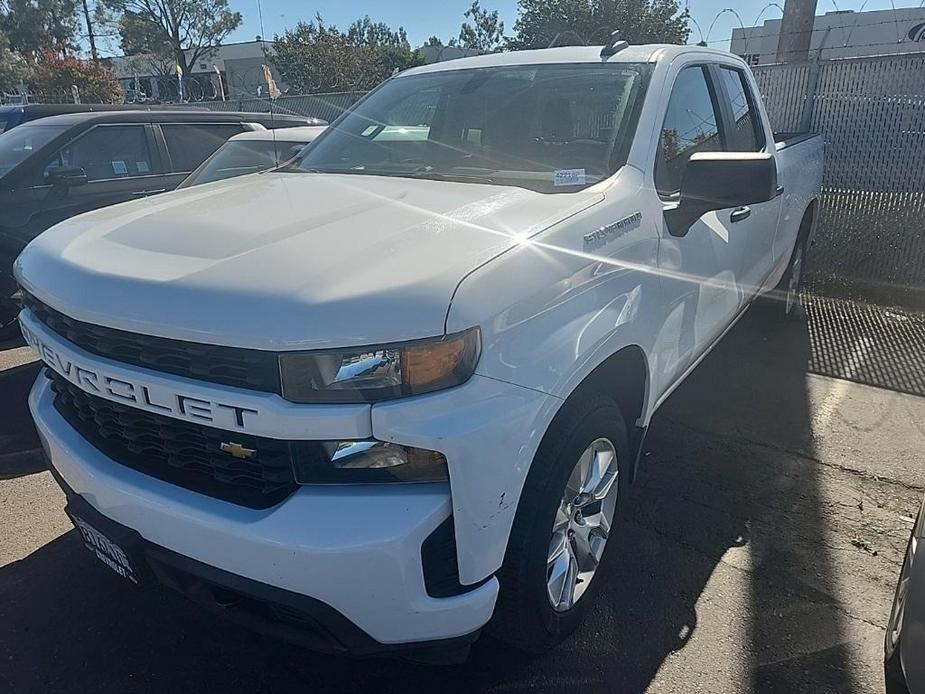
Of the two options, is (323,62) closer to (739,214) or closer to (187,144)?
(187,144)

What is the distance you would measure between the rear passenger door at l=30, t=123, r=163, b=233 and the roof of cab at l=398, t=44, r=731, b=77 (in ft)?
11.8

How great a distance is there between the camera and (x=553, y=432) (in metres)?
2.07

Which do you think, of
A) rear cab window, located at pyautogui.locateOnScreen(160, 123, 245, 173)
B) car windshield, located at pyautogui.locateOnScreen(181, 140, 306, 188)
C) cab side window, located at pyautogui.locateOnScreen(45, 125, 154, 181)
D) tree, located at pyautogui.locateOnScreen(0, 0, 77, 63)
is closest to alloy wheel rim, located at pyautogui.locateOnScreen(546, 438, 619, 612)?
car windshield, located at pyautogui.locateOnScreen(181, 140, 306, 188)

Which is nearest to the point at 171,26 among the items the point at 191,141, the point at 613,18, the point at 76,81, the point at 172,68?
the point at 172,68

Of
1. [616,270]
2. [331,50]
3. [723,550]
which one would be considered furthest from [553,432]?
[331,50]

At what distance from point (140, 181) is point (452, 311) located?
5.65 meters

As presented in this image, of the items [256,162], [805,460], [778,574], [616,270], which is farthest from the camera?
[256,162]

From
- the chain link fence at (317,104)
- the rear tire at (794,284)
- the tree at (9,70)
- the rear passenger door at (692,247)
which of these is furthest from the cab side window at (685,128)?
the tree at (9,70)

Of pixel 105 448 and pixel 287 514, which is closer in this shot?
pixel 287 514

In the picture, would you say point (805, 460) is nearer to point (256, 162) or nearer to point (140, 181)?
point (256, 162)

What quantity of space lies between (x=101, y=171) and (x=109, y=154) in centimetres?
18

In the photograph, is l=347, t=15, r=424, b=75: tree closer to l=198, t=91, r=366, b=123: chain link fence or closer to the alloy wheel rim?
l=198, t=91, r=366, b=123: chain link fence

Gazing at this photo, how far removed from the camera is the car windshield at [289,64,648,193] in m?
2.70

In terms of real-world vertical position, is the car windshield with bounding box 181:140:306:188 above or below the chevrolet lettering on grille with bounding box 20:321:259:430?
above
